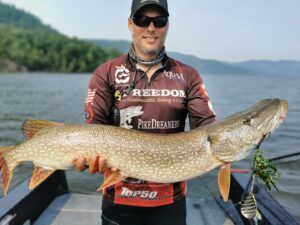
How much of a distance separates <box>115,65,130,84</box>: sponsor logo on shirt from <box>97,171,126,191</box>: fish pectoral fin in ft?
2.38

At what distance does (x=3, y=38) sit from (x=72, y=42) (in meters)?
20.3

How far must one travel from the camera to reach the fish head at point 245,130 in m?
2.85

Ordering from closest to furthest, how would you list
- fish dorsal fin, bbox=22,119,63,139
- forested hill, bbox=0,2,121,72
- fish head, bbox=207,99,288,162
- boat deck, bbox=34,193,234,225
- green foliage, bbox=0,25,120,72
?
fish head, bbox=207,99,288,162, fish dorsal fin, bbox=22,119,63,139, boat deck, bbox=34,193,234,225, forested hill, bbox=0,2,121,72, green foliage, bbox=0,25,120,72

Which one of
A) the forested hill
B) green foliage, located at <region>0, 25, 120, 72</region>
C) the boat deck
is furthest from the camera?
green foliage, located at <region>0, 25, 120, 72</region>

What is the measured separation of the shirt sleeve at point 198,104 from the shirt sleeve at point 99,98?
0.65 metres

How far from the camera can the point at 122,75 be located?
3094mm

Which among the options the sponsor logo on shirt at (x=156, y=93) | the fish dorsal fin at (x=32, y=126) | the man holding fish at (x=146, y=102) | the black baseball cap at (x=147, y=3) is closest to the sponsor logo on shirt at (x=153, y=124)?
the man holding fish at (x=146, y=102)

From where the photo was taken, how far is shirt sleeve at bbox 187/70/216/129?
3070 mm

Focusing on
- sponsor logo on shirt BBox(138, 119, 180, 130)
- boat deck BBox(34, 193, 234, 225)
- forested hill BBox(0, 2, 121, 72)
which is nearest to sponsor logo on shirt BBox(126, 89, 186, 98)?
sponsor logo on shirt BBox(138, 119, 180, 130)

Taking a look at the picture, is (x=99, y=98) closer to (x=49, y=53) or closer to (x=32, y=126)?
(x=32, y=126)

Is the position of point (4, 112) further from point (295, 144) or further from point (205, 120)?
point (205, 120)

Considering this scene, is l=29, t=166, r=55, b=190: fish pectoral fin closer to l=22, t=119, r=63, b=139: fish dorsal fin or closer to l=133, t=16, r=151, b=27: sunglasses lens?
l=22, t=119, r=63, b=139: fish dorsal fin

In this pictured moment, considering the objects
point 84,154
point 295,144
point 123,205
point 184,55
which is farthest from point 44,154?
point 295,144

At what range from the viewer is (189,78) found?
314 cm
